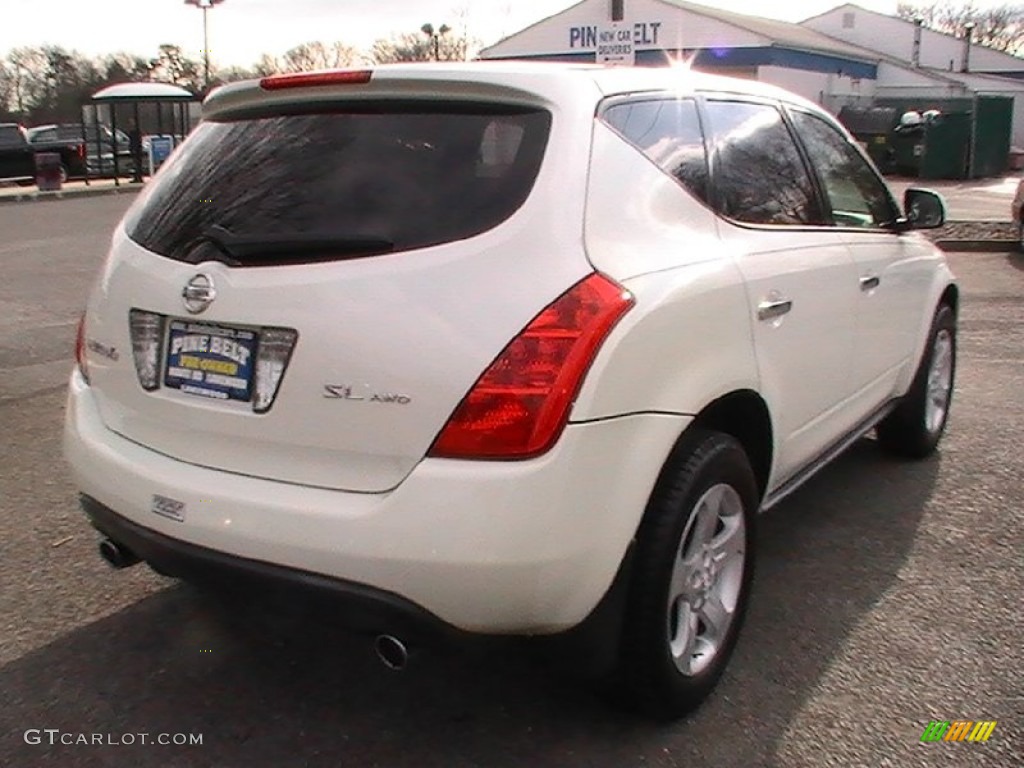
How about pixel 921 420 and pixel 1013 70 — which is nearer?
pixel 921 420

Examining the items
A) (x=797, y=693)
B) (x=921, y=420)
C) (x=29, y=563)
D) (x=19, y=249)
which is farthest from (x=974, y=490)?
(x=19, y=249)

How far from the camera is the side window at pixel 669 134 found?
9.10 feet

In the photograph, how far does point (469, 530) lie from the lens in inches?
87.6

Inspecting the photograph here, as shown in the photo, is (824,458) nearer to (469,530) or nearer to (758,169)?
(758,169)

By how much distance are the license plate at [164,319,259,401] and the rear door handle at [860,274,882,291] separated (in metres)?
2.34

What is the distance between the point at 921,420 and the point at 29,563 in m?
3.82

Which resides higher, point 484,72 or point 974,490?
point 484,72

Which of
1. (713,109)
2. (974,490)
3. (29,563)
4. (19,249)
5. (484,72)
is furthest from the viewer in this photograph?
(19,249)

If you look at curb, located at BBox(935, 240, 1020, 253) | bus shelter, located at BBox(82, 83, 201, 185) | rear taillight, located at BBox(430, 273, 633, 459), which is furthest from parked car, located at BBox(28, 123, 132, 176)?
rear taillight, located at BBox(430, 273, 633, 459)

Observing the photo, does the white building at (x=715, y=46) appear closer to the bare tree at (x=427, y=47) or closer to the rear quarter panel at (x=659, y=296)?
the bare tree at (x=427, y=47)

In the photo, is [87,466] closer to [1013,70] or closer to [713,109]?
[713,109]

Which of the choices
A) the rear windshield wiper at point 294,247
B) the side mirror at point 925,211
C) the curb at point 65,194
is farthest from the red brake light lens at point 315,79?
the curb at point 65,194

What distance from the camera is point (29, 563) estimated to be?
3.77 m

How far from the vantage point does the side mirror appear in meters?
4.52
